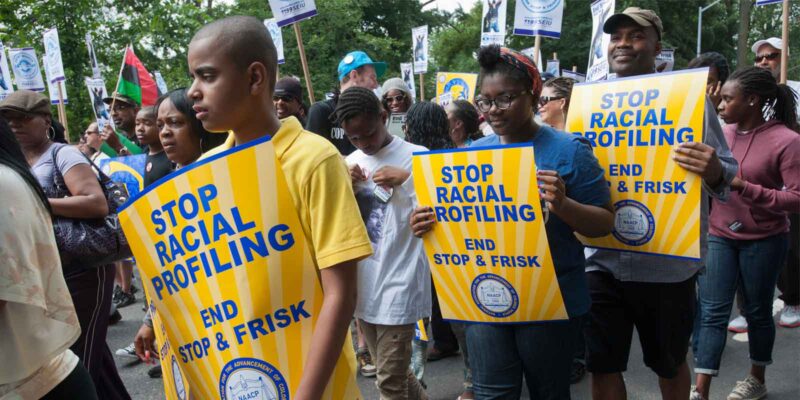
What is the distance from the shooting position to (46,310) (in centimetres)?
190

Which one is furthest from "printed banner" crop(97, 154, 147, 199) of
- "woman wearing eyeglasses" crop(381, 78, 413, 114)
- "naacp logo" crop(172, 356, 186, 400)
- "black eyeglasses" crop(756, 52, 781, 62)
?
"black eyeglasses" crop(756, 52, 781, 62)

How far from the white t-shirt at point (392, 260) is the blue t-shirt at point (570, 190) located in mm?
1063

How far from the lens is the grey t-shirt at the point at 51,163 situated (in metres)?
3.26

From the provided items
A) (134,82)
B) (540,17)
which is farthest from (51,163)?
(540,17)

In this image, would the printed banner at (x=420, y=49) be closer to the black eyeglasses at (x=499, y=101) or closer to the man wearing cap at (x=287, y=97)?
the man wearing cap at (x=287, y=97)

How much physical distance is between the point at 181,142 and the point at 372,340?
1429 mm

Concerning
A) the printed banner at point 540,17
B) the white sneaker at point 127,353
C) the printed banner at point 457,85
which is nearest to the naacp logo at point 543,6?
the printed banner at point 540,17

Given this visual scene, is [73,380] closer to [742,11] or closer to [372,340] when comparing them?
[372,340]

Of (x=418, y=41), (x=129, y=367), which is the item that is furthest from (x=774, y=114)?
(x=418, y=41)

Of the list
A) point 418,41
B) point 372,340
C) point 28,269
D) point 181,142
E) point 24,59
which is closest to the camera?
point 28,269

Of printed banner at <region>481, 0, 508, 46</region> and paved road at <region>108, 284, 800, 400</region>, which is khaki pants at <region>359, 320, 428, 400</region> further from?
printed banner at <region>481, 0, 508, 46</region>

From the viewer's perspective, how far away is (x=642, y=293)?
116 inches

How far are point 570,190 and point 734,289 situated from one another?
187 centimetres

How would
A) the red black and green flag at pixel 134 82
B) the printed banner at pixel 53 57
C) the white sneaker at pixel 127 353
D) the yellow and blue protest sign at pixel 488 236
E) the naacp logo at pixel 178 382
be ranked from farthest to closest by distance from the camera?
the printed banner at pixel 53 57, the red black and green flag at pixel 134 82, the white sneaker at pixel 127 353, the yellow and blue protest sign at pixel 488 236, the naacp logo at pixel 178 382
